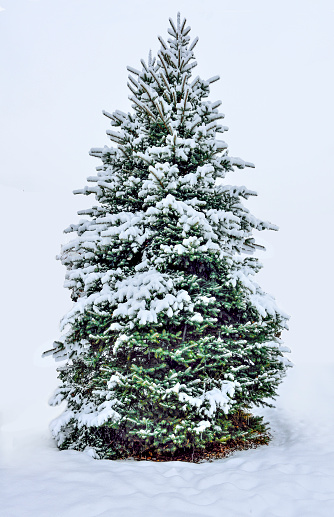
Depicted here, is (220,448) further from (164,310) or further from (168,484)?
(164,310)

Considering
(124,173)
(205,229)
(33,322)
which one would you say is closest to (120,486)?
(205,229)

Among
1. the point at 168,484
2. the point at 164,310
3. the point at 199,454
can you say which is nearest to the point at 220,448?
the point at 199,454

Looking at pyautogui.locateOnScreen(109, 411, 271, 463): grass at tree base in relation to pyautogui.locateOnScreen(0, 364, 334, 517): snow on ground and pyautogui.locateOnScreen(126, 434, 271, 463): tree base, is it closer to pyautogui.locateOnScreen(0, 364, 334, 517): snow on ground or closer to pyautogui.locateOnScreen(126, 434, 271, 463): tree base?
pyautogui.locateOnScreen(126, 434, 271, 463): tree base

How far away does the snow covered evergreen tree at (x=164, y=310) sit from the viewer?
432 cm

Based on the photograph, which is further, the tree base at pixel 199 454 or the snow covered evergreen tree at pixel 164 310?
the tree base at pixel 199 454

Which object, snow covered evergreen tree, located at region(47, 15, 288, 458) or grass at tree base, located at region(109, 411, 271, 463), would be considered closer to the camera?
snow covered evergreen tree, located at region(47, 15, 288, 458)

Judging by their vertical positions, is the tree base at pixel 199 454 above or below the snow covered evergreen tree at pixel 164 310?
below

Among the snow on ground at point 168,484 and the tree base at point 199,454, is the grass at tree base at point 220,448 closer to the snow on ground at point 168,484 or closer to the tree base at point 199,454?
the tree base at point 199,454

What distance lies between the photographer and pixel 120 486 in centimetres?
317

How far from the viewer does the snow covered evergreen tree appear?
4.32m

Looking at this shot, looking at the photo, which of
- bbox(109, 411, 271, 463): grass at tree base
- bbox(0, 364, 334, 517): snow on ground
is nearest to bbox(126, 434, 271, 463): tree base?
bbox(109, 411, 271, 463): grass at tree base

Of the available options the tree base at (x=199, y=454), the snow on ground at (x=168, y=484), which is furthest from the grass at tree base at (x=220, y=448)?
the snow on ground at (x=168, y=484)

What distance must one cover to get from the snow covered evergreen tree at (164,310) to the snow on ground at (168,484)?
473 millimetres

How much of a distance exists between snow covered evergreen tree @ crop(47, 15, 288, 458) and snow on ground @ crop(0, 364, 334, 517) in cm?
47
